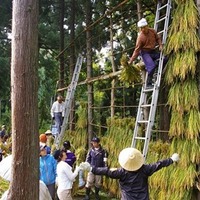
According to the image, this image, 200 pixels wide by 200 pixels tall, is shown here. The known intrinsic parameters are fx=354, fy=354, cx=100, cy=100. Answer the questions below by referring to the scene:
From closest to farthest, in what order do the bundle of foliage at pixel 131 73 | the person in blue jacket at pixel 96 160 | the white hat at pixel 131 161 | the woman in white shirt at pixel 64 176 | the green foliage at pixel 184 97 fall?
the white hat at pixel 131 161
the green foliage at pixel 184 97
the woman in white shirt at pixel 64 176
the bundle of foliage at pixel 131 73
the person in blue jacket at pixel 96 160

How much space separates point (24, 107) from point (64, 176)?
1.68 meters

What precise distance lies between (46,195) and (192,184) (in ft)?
6.88

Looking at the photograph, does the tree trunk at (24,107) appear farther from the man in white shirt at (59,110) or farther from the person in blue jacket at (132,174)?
the man in white shirt at (59,110)

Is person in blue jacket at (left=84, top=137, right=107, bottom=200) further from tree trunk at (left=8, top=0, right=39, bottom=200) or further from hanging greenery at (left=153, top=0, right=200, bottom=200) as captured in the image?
tree trunk at (left=8, top=0, right=39, bottom=200)

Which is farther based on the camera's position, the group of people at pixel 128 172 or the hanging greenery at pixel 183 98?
the hanging greenery at pixel 183 98

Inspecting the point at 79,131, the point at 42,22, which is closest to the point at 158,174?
the point at 79,131

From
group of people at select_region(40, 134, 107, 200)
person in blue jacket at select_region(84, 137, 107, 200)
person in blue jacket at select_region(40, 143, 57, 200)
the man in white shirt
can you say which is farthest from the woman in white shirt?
the man in white shirt

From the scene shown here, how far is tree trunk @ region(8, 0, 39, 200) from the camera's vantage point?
3.88 metres

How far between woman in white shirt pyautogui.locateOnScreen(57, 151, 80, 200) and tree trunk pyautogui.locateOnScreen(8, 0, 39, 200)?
3.79ft

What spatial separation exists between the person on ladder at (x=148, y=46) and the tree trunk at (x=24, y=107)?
2.01 m

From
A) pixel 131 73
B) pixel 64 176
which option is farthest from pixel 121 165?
pixel 131 73

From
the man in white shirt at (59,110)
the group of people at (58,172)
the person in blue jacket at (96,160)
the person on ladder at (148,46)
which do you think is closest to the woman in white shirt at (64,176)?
the group of people at (58,172)

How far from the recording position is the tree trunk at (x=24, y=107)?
153 inches

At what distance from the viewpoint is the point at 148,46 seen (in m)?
5.54
